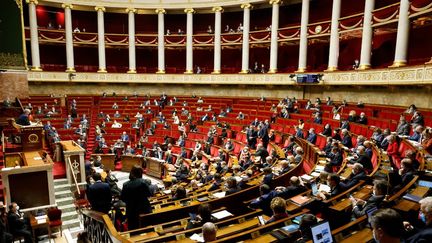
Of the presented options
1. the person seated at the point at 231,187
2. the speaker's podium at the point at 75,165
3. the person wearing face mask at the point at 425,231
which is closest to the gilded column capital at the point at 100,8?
the speaker's podium at the point at 75,165

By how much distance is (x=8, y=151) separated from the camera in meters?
9.65

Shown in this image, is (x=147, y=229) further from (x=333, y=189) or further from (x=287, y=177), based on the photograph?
(x=287, y=177)

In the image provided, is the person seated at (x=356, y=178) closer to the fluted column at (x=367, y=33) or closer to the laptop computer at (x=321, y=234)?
the laptop computer at (x=321, y=234)

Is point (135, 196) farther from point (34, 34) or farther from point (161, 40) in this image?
point (34, 34)

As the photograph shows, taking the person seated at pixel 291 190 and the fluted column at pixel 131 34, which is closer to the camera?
the person seated at pixel 291 190

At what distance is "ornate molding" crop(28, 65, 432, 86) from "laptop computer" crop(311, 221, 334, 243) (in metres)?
9.30

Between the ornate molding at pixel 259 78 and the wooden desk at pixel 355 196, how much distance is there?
724 centimetres

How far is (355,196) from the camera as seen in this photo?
4.46 meters

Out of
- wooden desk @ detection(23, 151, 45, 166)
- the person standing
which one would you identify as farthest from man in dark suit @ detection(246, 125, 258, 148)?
the person standing

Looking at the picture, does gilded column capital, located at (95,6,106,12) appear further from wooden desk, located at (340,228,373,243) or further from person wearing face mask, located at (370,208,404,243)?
person wearing face mask, located at (370,208,404,243)

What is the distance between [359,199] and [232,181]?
2225 millimetres

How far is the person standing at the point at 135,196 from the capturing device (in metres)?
4.39

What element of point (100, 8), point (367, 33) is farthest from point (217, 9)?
point (367, 33)

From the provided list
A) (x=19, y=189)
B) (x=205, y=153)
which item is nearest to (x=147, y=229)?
(x=19, y=189)
